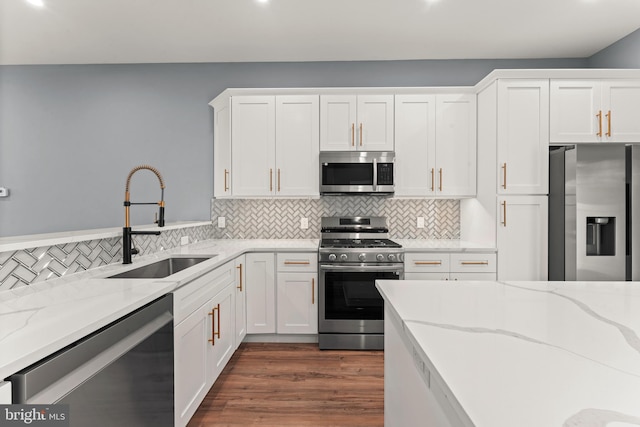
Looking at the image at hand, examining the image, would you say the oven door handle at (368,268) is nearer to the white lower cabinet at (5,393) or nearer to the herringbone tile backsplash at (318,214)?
the herringbone tile backsplash at (318,214)

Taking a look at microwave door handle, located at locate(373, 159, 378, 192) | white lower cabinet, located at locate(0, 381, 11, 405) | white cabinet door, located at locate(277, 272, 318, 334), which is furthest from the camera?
microwave door handle, located at locate(373, 159, 378, 192)

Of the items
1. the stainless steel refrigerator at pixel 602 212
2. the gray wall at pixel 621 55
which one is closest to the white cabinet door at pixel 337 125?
the stainless steel refrigerator at pixel 602 212

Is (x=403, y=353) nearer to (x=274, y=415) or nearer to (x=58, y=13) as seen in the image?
(x=274, y=415)

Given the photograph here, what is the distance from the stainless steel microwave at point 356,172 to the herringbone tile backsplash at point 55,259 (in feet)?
5.66

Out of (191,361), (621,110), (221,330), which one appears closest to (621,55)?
(621,110)

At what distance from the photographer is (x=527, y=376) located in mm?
670

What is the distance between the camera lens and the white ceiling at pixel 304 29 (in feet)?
8.91

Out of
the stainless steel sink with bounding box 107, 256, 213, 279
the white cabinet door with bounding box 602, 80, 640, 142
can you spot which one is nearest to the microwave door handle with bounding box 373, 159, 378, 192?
the stainless steel sink with bounding box 107, 256, 213, 279

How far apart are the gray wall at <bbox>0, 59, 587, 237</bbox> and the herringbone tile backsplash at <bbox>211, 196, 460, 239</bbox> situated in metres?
0.35

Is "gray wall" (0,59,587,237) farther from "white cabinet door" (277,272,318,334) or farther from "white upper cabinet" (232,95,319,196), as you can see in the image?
"white cabinet door" (277,272,318,334)

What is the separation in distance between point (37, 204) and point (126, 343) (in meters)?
3.62

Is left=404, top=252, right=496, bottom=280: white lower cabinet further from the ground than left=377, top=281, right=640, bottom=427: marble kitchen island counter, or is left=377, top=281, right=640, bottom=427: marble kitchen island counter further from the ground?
left=377, top=281, right=640, bottom=427: marble kitchen island counter

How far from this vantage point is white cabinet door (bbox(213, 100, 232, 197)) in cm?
349

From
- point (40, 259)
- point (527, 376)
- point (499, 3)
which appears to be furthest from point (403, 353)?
point (499, 3)
